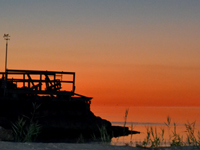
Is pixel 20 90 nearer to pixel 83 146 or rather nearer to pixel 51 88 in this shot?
pixel 51 88

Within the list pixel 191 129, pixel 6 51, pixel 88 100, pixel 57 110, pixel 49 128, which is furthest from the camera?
pixel 6 51

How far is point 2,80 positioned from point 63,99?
717 cm

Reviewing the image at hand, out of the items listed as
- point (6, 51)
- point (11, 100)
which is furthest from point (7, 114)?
point (6, 51)

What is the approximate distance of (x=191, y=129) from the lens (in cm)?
1126

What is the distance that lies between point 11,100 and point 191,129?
28049 mm

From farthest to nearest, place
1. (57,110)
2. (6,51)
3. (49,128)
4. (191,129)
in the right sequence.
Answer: (6,51) < (57,110) < (49,128) < (191,129)

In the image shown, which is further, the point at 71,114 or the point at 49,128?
the point at 71,114

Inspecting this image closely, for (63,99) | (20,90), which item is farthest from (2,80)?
(63,99)

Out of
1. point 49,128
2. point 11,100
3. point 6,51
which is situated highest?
point 6,51

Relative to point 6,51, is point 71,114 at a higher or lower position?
lower

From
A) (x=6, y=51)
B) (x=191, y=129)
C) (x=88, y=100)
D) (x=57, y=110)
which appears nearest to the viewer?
(x=191, y=129)

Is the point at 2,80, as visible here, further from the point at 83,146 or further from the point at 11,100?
the point at 83,146

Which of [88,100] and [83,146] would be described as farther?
[88,100]

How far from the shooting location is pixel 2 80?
39.3 metres
